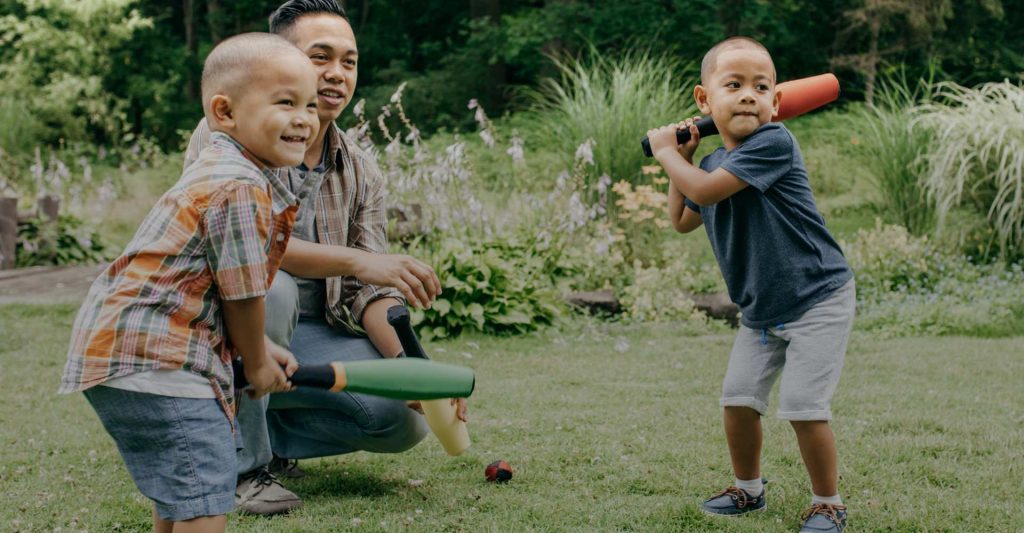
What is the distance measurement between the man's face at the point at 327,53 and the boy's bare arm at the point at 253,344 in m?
0.99

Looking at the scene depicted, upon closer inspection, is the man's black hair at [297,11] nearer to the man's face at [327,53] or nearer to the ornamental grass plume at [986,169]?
the man's face at [327,53]

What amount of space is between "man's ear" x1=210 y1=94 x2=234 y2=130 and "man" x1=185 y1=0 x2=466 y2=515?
0.66 meters

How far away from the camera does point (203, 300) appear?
6.99 feet

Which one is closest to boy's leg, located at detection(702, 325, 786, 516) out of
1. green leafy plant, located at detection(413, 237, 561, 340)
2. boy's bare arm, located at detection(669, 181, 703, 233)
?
boy's bare arm, located at detection(669, 181, 703, 233)

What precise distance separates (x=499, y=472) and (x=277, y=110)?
169cm

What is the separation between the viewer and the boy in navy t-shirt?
2885 millimetres

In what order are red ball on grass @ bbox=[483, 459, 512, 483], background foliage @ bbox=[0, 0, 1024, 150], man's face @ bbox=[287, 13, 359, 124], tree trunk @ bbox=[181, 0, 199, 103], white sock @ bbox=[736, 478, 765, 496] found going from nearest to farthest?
man's face @ bbox=[287, 13, 359, 124]
white sock @ bbox=[736, 478, 765, 496]
red ball on grass @ bbox=[483, 459, 512, 483]
background foliage @ bbox=[0, 0, 1024, 150]
tree trunk @ bbox=[181, 0, 199, 103]

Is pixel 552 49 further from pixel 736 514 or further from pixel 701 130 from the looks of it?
pixel 736 514

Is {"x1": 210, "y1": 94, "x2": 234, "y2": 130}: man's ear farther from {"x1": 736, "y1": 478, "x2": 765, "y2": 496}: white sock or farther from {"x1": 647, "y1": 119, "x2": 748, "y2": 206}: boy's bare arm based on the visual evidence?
{"x1": 736, "y1": 478, "x2": 765, "y2": 496}: white sock

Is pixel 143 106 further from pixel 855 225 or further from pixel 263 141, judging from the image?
pixel 263 141

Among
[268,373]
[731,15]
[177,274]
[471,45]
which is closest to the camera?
[177,274]

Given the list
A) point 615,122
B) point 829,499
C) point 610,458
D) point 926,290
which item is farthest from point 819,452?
point 615,122

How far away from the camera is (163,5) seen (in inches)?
902

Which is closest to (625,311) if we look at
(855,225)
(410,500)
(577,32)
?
(410,500)
